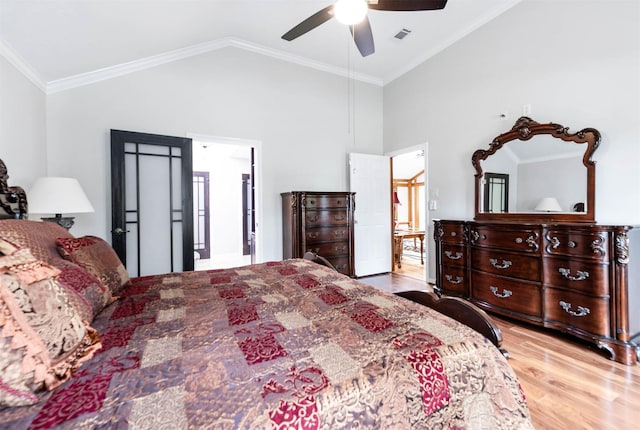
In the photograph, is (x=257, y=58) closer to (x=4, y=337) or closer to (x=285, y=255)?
(x=285, y=255)

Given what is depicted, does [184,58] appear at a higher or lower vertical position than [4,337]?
higher

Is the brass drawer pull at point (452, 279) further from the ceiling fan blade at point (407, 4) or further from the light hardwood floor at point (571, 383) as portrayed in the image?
the ceiling fan blade at point (407, 4)

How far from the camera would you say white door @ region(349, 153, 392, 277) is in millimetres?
4617

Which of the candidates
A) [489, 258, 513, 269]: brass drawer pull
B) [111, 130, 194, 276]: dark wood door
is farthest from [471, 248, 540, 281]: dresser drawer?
[111, 130, 194, 276]: dark wood door

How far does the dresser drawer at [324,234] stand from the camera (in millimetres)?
3783

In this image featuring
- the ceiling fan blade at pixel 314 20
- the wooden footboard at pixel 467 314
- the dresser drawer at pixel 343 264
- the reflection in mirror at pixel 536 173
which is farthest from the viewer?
the dresser drawer at pixel 343 264

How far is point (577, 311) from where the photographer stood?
228 centimetres

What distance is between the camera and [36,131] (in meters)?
2.69

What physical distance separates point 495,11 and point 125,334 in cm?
448

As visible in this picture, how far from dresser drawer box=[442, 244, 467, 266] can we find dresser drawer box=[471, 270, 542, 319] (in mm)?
181

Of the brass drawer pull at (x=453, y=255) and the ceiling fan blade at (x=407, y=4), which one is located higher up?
the ceiling fan blade at (x=407, y=4)

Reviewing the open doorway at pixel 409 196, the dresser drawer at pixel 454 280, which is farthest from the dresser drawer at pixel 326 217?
the open doorway at pixel 409 196

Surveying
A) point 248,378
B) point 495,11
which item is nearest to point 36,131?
point 248,378

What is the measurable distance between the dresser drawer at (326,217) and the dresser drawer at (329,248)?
29 cm
